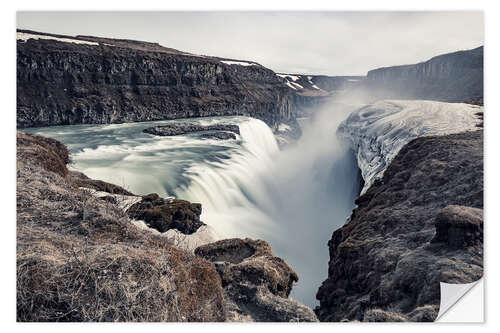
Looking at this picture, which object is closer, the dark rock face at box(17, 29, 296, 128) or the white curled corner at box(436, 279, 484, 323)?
the white curled corner at box(436, 279, 484, 323)

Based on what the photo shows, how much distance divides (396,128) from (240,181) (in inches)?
275

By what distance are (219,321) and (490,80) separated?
5050mm

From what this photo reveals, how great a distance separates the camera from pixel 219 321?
145 inches

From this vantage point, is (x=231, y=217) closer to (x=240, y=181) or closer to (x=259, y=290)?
(x=240, y=181)

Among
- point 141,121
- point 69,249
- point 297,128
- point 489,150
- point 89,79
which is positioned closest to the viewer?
point 69,249

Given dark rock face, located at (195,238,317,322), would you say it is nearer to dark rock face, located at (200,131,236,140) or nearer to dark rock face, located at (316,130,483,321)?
dark rock face, located at (316,130,483,321)

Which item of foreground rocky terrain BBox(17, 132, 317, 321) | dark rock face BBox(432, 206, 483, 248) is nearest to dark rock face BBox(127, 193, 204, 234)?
foreground rocky terrain BBox(17, 132, 317, 321)

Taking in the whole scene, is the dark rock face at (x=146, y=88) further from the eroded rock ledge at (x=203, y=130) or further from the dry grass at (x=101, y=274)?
the dry grass at (x=101, y=274)

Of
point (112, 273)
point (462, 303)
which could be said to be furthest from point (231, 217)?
point (112, 273)

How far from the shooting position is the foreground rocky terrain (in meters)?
2.83

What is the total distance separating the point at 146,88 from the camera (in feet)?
94.9

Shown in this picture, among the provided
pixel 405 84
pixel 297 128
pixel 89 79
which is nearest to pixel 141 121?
pixel 89 79

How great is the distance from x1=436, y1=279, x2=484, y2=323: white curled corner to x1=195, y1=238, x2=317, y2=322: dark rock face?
146 cm
